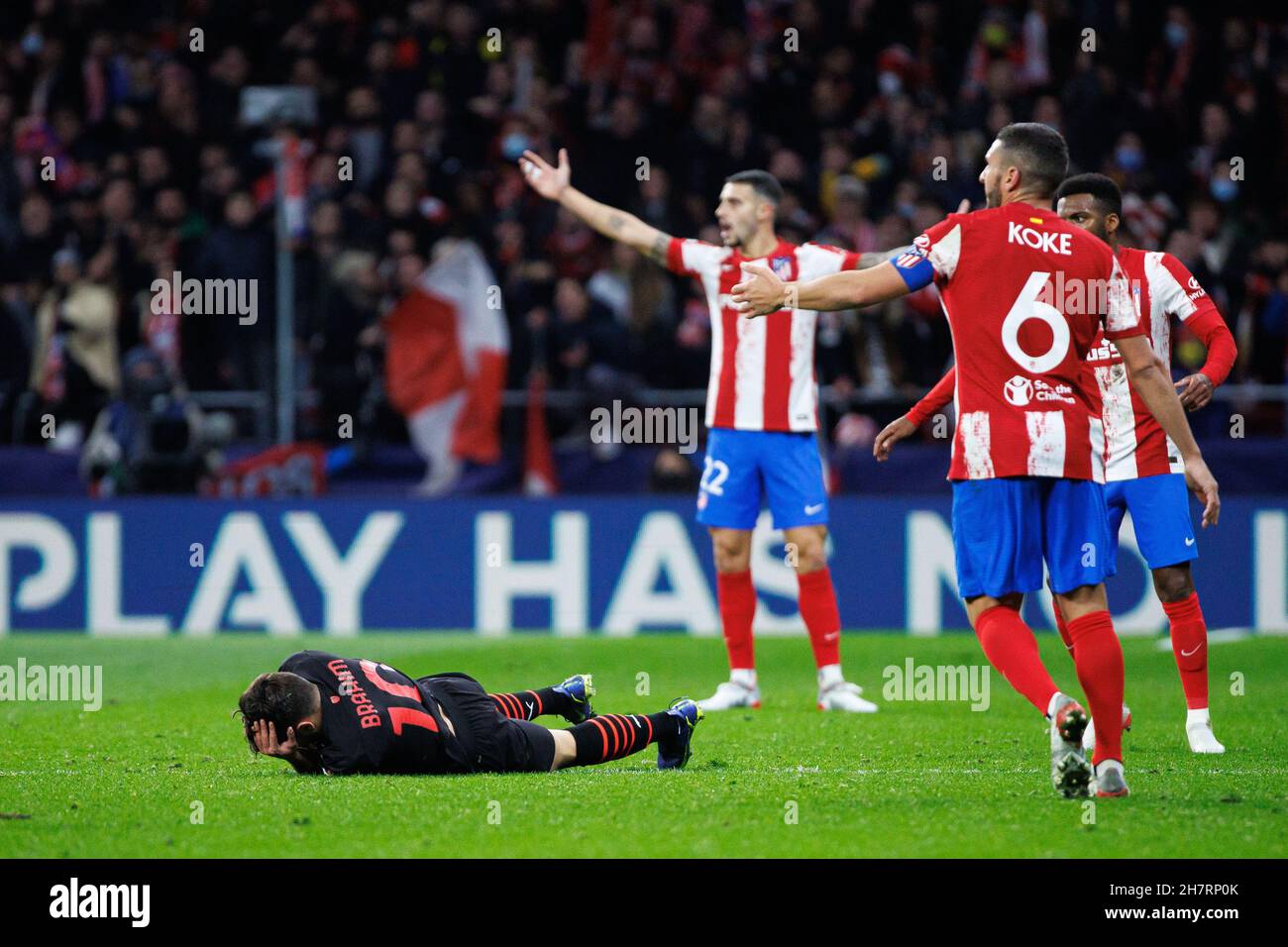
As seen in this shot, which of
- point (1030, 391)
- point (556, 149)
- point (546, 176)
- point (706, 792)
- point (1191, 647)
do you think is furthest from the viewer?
point (556, 149)

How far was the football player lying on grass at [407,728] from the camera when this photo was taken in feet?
19.3

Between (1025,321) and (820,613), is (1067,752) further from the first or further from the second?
(820,613)

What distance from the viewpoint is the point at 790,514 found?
29.3 feet

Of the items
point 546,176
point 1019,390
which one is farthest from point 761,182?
point 1019,390

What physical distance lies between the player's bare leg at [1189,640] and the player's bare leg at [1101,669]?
170 centimetres

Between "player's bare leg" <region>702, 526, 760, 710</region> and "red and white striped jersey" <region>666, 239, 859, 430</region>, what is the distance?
23.4 inches

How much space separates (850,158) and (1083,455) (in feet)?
35.0

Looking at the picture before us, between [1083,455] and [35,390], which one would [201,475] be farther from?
[1083,455]

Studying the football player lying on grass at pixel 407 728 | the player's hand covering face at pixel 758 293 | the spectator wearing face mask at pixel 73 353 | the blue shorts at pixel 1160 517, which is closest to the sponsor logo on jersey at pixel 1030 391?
the player's hand covering face at pixel 758 293

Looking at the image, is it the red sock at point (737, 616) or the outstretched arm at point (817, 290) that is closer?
the outstretched arm at point (817, 290)

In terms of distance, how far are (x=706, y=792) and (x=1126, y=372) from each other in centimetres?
265

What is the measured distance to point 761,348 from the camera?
29.5 feet

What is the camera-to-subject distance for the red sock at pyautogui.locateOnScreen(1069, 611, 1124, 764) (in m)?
5.60

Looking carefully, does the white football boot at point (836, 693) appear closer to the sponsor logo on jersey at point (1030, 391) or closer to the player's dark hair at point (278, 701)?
the sponsor logo on jersey at point (1030, 391)
